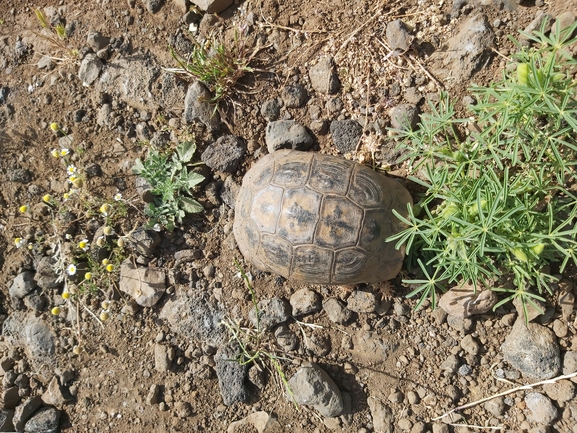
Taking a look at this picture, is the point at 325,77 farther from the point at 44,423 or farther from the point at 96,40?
the point at 44,423

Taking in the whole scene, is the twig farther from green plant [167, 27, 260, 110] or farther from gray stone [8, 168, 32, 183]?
gray stone [8, 168, 32, 183]

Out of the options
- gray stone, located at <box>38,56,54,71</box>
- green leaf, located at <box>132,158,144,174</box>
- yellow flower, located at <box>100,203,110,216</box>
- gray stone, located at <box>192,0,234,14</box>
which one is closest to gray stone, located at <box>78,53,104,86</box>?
gray stone, located at <box>38,56,54,71</box>

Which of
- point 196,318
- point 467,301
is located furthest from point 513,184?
point 196,318

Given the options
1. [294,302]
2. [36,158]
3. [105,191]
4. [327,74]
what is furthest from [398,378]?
[36,158]

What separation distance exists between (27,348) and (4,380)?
0.37m

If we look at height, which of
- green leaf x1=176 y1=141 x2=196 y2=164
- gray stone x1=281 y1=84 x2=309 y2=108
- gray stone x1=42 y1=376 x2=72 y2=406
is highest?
gray stone x1=281 y1=84 x2=309 y2=108

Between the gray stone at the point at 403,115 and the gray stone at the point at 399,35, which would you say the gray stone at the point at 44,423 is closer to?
the gray stone at the point at 403,115

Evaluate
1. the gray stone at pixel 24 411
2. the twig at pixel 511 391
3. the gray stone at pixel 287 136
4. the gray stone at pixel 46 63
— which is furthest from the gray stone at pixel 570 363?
the gray stone at pixel 46 63

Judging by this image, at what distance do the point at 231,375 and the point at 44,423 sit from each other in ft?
6.05

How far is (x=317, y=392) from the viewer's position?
3.81 meters

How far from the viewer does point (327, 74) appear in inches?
166

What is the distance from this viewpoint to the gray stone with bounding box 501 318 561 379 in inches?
141

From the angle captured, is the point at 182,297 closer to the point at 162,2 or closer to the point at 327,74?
the point at 327,74

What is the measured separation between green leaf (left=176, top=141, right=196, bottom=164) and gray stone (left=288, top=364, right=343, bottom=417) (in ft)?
7.20
